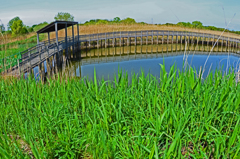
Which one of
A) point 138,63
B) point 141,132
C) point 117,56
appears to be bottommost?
point 138,63

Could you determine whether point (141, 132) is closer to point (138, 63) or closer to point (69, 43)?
point (138, 63)

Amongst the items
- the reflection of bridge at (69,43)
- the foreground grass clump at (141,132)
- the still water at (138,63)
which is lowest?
the still water at (138,63)

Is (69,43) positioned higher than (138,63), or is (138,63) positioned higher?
(69,43)

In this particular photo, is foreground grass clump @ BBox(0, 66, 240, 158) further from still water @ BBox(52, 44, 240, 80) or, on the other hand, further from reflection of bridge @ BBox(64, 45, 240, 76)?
reflection of bridge @ BBox(64, 45, 240, 76)

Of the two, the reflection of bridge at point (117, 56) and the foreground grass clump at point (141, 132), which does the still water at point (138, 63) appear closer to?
the reflection of bridge at point (117, 56)

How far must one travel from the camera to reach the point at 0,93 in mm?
4820

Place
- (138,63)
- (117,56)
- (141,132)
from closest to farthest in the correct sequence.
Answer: (141,132), (138,63), (117,56)

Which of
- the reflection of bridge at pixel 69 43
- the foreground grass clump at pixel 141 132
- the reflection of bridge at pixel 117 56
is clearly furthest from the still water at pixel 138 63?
the foreground grass clump at pixel 141 132

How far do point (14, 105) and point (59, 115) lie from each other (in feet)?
4.65

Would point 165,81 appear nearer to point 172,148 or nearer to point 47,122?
point 172,148

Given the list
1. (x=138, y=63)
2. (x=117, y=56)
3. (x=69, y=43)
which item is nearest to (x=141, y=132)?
(x=138, y=63)

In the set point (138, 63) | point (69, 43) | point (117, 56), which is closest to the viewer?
point (138, 63)

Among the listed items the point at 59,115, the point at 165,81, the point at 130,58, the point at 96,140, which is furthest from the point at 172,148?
the point at 130,58

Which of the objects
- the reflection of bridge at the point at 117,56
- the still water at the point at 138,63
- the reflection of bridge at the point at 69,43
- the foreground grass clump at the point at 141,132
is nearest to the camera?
the foreground grass clump at the point at 141,132
